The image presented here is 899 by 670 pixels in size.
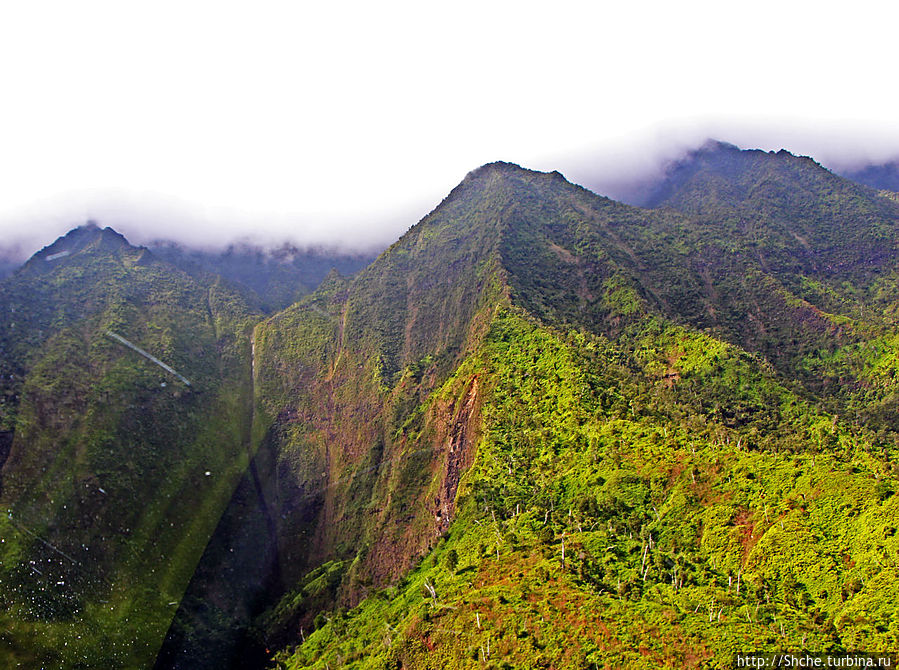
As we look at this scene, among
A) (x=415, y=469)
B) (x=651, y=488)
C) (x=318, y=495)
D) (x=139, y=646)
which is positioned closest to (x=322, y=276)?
(x=318, y=495)

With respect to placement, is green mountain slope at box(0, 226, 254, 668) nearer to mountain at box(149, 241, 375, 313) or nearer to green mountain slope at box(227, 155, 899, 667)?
green mountain slope at box(227, 155, 899, 667)

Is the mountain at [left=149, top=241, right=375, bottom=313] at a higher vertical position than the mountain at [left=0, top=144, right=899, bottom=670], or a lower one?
higher

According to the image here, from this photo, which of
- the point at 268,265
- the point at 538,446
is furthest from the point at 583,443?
the point at 268,265

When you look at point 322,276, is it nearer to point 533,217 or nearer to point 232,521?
point 533,217

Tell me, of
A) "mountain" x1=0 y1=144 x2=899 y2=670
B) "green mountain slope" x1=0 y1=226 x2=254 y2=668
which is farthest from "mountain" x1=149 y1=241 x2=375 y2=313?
"green mountain slope" x1=0 y1=226 x2=254 y2=668

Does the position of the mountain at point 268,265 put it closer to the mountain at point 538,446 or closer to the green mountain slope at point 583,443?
the mountain at point 538,446

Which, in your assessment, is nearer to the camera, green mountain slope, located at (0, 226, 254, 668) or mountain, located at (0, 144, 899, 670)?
mountain, located at (0, 144, 899, 670)

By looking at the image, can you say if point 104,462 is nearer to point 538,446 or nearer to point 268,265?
point 538,446
